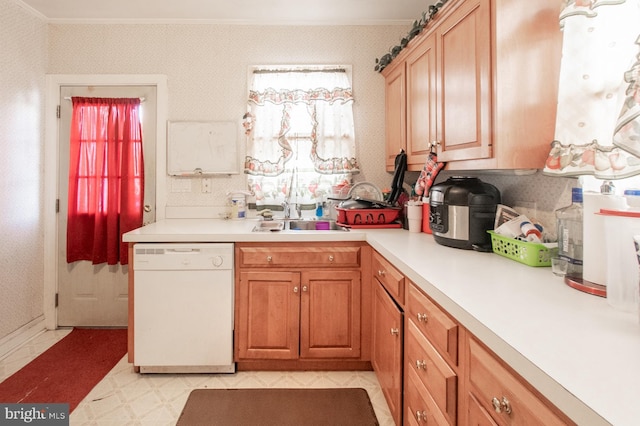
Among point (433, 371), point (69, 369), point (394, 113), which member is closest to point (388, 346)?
point (433, 371)

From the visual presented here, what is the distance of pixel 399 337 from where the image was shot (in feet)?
5.09

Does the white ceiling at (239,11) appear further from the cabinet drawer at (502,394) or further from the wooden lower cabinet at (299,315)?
the cabinet drawer at (502,394)

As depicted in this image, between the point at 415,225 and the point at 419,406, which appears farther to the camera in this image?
the point at 415,225

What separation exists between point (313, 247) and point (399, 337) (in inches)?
32.7

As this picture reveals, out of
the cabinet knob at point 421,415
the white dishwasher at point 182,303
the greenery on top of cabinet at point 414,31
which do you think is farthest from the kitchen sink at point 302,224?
the cabinet knob at point 421,415

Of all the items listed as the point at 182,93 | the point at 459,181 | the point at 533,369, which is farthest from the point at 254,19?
the point at 533,369

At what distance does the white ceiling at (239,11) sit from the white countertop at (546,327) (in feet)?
6.73

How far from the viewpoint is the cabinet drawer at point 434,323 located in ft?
3.36

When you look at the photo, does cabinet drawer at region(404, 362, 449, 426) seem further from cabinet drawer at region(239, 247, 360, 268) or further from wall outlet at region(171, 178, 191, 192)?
wall outlet at region(171, 178, 191, 192)

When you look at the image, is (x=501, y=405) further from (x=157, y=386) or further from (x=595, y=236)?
(x=157, y=386)

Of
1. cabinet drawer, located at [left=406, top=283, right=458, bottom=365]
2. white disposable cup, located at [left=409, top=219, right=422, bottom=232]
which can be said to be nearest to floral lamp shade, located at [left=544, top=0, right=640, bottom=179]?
cabinet drawer, located at [left=406, top=283, right=458, bottom=365]

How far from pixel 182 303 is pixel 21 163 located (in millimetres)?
1693

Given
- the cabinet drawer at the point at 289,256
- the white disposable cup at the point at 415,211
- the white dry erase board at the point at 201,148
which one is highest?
the white dry erase board at the point at 201,148

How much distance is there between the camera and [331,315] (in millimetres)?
2238
